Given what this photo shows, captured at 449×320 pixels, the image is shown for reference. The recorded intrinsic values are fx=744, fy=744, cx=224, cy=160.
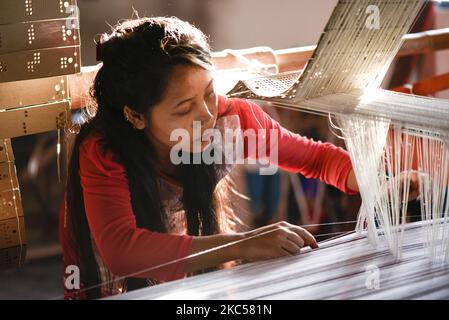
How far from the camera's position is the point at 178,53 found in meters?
1.61

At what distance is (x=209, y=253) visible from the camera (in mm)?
1579

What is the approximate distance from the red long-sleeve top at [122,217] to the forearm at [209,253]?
0.02 meters

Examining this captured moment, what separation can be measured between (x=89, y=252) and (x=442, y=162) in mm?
809

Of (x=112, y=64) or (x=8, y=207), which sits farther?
(x=8, y=207)

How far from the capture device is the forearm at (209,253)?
1.57 meters

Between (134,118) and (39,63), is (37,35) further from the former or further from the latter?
(134,118)

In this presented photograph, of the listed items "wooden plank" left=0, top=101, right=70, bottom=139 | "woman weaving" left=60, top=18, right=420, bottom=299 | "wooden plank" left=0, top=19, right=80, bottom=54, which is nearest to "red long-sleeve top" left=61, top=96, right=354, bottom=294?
"woman weaving" left=60, top=18, right=420, bottom=299

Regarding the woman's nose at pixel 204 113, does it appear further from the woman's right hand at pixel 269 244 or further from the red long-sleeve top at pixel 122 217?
the woman's right hand at pixel 269 244

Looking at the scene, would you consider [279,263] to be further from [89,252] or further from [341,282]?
[89,252]

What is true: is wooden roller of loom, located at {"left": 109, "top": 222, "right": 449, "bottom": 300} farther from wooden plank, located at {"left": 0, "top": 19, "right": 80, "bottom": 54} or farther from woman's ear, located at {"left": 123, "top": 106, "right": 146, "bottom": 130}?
wooden plank, located at {"left": 0, "top": 19, "right": 80, "bottom": 54}

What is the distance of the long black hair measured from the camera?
161cm

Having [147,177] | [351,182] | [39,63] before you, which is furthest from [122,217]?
[351,182]

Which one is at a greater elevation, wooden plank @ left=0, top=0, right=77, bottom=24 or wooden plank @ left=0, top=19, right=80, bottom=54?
wooden plank @ left=0, top=0, right=77, bottom=24

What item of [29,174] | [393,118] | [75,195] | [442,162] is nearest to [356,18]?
[393,118]
